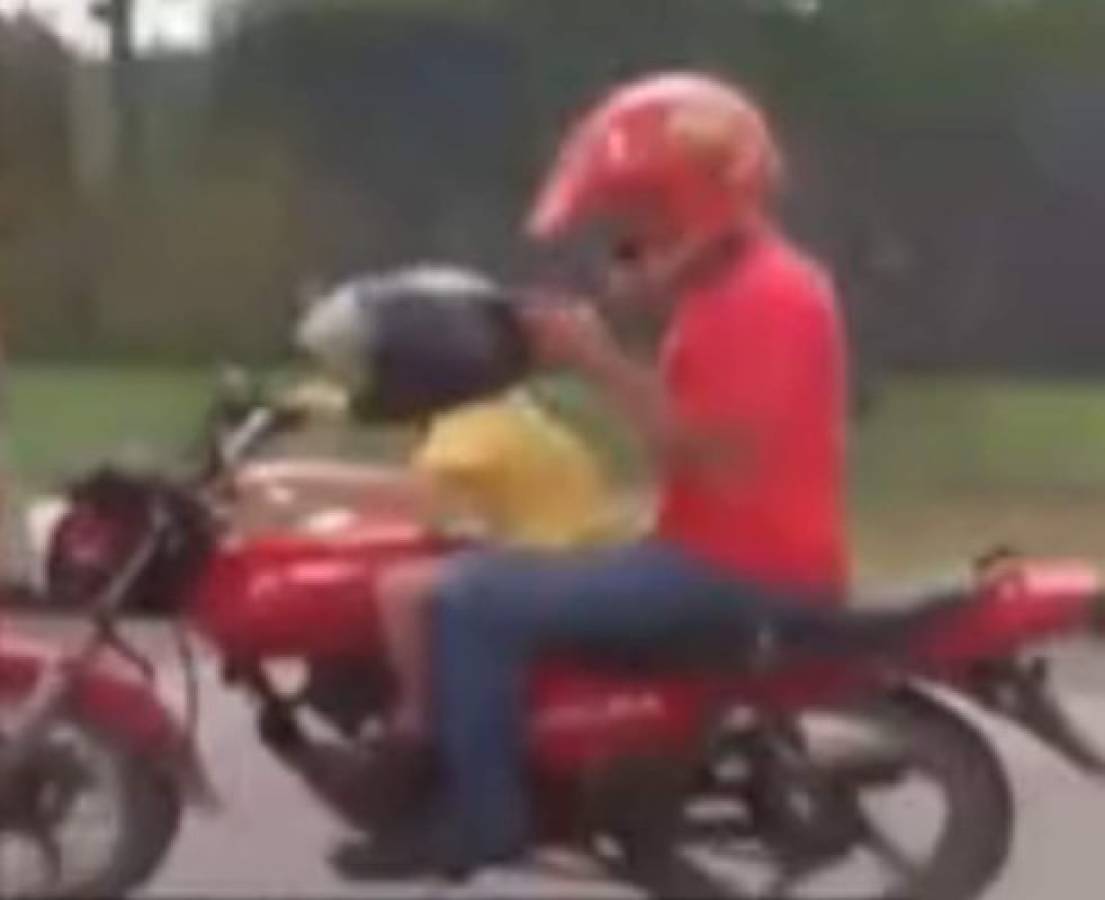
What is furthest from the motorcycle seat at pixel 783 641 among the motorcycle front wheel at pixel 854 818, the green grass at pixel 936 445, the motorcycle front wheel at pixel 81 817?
the green grass at pixel 936 445

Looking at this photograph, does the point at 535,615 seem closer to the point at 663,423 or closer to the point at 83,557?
the point at 663,423

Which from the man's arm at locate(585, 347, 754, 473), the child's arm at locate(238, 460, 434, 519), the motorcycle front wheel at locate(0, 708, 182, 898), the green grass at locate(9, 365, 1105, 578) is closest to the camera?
the man's arm at locate(585, 347, 754, 473)

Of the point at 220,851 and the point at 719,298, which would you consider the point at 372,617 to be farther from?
the point at 220,851

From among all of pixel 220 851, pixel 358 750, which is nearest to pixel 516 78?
pixel 220 851

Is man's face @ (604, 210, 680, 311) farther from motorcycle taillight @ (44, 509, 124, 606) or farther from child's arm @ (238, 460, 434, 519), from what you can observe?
motorcycle taillight @ (44, 509, 124, 606)

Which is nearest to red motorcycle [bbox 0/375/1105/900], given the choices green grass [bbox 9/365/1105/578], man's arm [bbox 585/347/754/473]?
man's arm [bbox 585/347/754/473]

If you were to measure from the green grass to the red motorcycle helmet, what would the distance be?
8.74 m

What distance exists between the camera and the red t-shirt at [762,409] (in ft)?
23.3

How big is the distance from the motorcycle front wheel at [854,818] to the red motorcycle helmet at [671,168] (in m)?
0.80

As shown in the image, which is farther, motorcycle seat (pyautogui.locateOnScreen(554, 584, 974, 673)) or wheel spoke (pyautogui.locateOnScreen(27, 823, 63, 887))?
wheel spoke (pyautogui.locateOnScreen(27, 823, 63, 887))

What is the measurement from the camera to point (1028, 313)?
21141 mm

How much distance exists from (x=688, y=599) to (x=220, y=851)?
1959 mm

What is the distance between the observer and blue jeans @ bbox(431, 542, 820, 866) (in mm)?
7188

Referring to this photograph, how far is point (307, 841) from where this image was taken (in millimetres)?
9000
